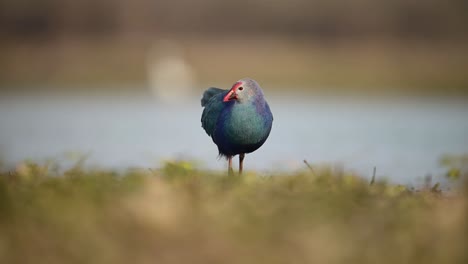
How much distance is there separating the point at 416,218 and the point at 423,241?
0.23m

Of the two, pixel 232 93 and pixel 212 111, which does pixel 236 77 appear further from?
pixel 232 93

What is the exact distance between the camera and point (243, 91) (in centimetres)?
663

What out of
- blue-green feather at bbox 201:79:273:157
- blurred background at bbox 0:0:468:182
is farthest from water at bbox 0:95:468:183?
blue-green feather at bbox 201:79:273:157

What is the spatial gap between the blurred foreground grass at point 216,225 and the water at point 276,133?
4.06 feet

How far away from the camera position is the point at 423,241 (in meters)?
4.41

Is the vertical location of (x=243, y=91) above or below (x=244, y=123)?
above

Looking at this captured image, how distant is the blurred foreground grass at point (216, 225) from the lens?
4.22m

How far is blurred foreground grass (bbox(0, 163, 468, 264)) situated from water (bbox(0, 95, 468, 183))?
48.7 inches

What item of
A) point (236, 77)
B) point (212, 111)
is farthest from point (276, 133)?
point (236, 77)

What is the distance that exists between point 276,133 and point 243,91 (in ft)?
30.1

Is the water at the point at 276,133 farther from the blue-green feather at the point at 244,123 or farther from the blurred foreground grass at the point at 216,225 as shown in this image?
the blurred foreground grass at the point at 216,225

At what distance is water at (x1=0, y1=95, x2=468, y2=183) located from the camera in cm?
1123

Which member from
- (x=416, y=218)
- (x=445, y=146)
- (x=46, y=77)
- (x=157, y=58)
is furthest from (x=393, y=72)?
(x=416, y=218)

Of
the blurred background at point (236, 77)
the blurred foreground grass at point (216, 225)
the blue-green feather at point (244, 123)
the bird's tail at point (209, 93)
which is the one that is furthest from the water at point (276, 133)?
the blurred foreground grass at point (216, 225)
